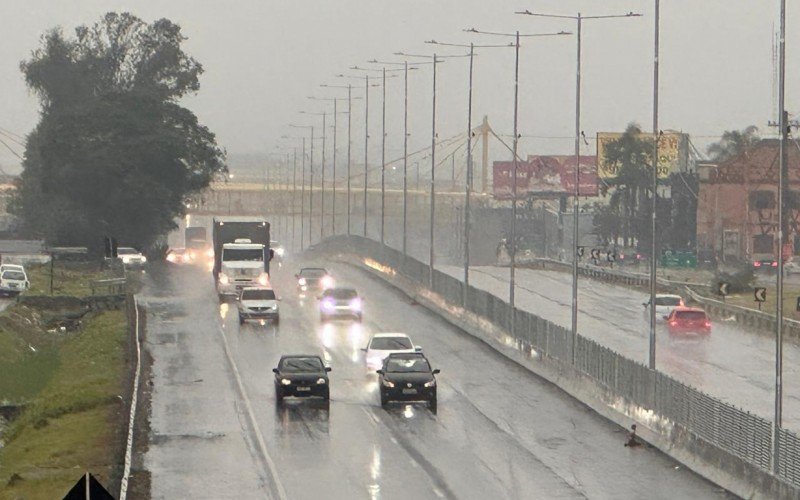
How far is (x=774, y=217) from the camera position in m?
147

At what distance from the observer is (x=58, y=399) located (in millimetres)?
48906

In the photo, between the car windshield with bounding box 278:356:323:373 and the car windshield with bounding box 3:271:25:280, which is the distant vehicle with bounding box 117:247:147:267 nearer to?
the car windshield with bounding box 3:271:25:280

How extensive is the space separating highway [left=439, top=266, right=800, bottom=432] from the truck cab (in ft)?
52.8

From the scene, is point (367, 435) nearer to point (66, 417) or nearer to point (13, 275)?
point (66, 417)

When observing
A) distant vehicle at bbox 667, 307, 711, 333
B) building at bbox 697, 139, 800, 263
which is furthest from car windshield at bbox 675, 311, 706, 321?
building at bbox 697, 139, 800, 263

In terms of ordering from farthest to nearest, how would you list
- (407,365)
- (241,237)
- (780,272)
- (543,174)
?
(543,174), (241,237), (407,365), (780,272)

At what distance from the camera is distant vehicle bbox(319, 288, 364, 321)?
73.3 meters

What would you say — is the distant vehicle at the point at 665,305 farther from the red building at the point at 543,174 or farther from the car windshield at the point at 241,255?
the red building at the point at 543,174

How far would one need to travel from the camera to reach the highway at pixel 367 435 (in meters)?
34.7

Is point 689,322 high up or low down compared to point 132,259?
down

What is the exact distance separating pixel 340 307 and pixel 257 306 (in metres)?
5.38

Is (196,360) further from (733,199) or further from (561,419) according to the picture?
(733,199)

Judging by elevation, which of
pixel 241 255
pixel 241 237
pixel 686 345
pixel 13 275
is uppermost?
pixel 241 237

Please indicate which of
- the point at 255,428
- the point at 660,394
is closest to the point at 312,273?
the point at 255,428
